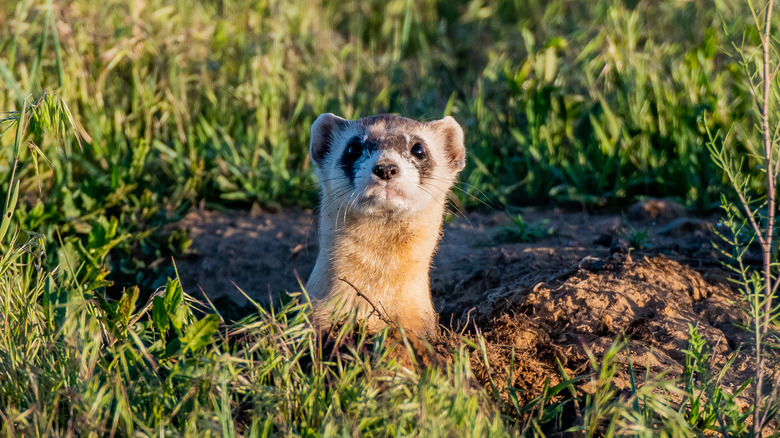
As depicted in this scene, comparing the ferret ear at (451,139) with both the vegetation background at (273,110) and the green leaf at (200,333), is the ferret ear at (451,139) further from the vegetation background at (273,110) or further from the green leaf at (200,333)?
the green leaf at (200,333)

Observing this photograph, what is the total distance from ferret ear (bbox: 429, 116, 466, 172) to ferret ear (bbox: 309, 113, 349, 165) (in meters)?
0.54

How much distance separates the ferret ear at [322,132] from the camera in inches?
176

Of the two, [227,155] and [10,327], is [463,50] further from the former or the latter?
[10,327]

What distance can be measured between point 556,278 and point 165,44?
3.70m

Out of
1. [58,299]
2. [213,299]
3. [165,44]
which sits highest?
[165,44]

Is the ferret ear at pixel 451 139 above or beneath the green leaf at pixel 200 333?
above

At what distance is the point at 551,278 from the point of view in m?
4.17

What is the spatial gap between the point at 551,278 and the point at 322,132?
1.51 meters

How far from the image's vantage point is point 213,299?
15.7 feet

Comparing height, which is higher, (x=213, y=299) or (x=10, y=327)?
(x=10, y=327)

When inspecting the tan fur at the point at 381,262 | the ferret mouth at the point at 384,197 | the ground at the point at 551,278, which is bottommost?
the ground at the point at 551,278

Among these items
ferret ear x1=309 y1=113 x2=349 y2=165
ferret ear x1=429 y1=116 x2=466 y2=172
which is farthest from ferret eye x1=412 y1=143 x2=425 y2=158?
ferret ear x1=309 y1=113 x2=349 y2=165

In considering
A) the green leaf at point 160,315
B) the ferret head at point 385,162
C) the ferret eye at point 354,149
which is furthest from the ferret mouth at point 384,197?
the green leaf at point 160,315

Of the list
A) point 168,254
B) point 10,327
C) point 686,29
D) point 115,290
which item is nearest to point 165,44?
point 168,254
